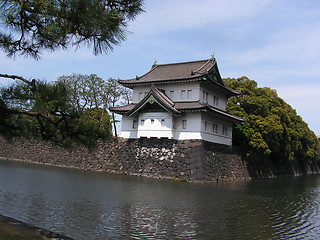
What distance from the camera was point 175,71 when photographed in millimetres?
26344

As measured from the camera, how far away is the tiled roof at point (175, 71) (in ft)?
78.7

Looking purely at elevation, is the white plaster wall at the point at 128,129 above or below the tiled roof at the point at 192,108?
below

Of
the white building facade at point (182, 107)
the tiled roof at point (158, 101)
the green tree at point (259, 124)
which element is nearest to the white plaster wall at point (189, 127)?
the white building facade at point (182, 107)

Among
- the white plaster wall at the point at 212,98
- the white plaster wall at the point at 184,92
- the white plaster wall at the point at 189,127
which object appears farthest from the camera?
the white plaster wall at the point at 212,98

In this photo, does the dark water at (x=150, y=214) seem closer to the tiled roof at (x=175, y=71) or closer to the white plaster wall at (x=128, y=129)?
the white plaster wall at (x=128, y=129)

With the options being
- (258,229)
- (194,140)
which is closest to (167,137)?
(194,140)

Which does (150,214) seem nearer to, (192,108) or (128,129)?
(192,108)

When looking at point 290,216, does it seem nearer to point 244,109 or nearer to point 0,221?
point 0,221

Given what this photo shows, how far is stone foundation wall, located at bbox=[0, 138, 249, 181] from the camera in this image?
21.9m

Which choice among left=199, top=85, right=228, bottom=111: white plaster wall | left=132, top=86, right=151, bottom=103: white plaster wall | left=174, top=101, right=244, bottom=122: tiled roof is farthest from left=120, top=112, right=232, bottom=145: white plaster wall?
left=132, top=86, right=151, bottom=103: white plaster wall

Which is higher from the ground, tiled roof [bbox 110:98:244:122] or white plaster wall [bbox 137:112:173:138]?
tiled roof [bbox 110:98:244:122]

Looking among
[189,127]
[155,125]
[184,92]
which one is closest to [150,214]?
[189,127]

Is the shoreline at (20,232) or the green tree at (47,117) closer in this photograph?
the green tree at (47,117)

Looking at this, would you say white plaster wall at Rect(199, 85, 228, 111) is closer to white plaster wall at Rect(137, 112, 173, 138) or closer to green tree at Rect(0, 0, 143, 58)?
white plaster wall at Rect(137, 112, 173, 138)
